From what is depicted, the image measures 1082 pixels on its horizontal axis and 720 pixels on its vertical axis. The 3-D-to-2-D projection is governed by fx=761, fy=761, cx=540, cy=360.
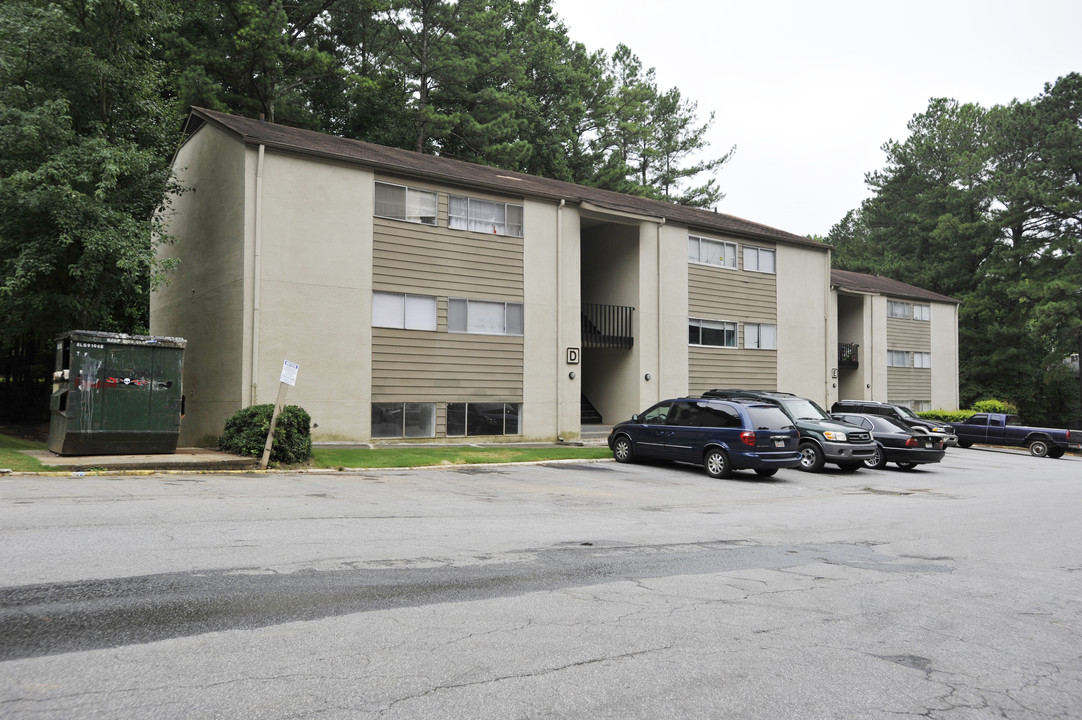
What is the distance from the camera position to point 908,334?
3981 cm

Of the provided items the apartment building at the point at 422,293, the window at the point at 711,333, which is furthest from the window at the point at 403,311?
the window at the point at 711,333

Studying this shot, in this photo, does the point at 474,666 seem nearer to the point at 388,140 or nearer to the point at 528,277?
the point at 528,277

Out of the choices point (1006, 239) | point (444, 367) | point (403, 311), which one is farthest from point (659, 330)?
point (1006, 239)

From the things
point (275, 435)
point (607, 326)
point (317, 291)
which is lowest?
point (275, 435)

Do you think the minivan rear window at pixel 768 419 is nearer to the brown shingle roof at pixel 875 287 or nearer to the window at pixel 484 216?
the window at pixel 484 216

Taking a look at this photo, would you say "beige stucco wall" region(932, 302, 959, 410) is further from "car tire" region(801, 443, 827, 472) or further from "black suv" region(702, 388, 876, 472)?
"car tire" region(801, 443, 827, 472)

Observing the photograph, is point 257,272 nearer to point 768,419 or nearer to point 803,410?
point 768,419

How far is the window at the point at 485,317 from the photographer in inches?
855

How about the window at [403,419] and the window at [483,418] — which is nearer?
the window at [403,419]

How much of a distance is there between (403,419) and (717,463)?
8596 mm

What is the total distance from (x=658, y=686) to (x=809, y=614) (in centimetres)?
212

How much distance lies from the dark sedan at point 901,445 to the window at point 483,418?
383 inches

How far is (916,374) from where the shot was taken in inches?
1571

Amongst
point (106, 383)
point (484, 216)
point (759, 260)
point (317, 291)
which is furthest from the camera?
point (759, 260)
